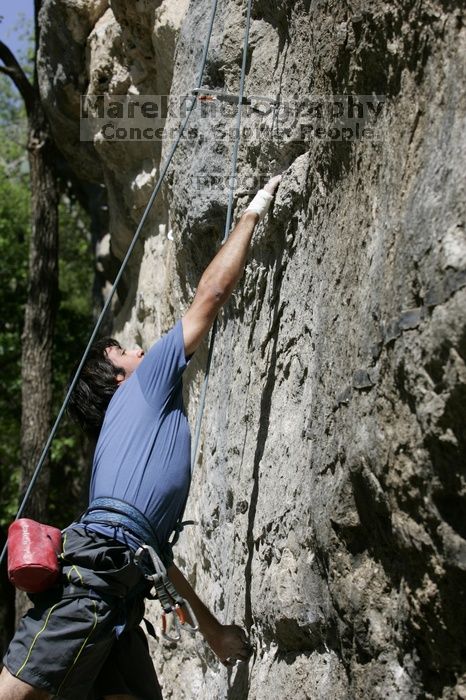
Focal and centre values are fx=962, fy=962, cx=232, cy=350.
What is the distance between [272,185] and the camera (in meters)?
3.96

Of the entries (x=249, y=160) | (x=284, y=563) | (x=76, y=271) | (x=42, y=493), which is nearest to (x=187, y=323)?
(x=284, y=563)

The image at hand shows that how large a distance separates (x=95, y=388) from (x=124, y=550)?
0.81m

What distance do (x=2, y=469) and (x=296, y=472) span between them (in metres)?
12.5

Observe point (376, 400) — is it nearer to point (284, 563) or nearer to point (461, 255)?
point (461, 255)

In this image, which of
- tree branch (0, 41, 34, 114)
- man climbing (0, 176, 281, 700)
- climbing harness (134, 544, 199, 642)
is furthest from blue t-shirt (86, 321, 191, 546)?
tree branch (0, 41, 34, 114)

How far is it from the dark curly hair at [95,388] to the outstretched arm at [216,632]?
2.18ft

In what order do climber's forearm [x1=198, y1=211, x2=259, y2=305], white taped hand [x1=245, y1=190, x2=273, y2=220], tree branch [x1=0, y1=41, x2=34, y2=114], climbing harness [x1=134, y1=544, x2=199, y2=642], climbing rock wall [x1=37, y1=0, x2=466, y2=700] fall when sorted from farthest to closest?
tree branch [x1=0, y1=41, x2=34, y2=114]
white taped hand [x1=245, y1=190, x2=273, y2=220]
climber's forearm [x1=198, y1=211, x2=259, y2=305]
climbing harness [x1=134, y1=544, x2=199, y2=642]
climbing rock wall [x1=37, y1=0, x2=466, y2=700]

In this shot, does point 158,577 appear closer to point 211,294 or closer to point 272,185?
point 211,294

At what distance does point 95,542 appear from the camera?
128 inches

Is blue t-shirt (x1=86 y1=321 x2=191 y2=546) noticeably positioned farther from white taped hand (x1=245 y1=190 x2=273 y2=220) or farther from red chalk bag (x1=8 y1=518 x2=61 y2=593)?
white taped hand (x1=245 y1=190 x2=273 y2=220)

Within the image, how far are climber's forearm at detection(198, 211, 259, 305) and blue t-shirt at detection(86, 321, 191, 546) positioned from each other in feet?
0.63

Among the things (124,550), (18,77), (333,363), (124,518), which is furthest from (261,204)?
(18,77)

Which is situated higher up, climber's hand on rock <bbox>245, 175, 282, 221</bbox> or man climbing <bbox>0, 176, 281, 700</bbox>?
climber's hand on rock <bbox>245, 175, 282, 221</bbox>

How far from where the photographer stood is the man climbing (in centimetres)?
315
